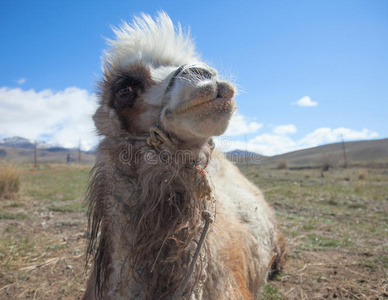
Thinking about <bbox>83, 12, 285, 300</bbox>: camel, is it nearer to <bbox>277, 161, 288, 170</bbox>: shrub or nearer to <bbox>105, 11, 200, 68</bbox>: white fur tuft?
<bbox>105, 11, 200, 68</bbox>: white fur tuft

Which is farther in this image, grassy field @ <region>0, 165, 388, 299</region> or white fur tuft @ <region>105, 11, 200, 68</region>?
grassy field @ <region>0, 165, 388, 299</region>

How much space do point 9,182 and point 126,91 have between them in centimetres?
827

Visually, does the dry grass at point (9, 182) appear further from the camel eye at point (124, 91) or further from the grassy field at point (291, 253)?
the camel eye at point (124, 91)

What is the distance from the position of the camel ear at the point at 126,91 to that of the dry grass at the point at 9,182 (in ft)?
26.1

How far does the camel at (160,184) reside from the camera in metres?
1.62

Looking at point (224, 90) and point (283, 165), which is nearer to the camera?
point (224, 90)

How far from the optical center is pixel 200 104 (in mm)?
1562

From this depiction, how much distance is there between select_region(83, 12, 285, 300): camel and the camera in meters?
1.62

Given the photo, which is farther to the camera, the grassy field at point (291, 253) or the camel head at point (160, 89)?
the grassy field at point (291, 253)

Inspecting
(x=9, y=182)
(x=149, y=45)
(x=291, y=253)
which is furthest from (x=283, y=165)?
(x=149, y=45)

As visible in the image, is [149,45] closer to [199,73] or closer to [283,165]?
[199,73]

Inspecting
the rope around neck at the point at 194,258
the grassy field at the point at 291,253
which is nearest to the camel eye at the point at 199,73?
the rope around neck at the point at 194,258

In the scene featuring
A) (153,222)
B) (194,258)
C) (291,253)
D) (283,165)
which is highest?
(283,165)

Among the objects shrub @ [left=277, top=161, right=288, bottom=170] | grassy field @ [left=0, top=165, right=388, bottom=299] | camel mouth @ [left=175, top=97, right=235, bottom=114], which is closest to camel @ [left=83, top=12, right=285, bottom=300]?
camel mouth @ [left=175, top=97, right=235, bottom=114]
